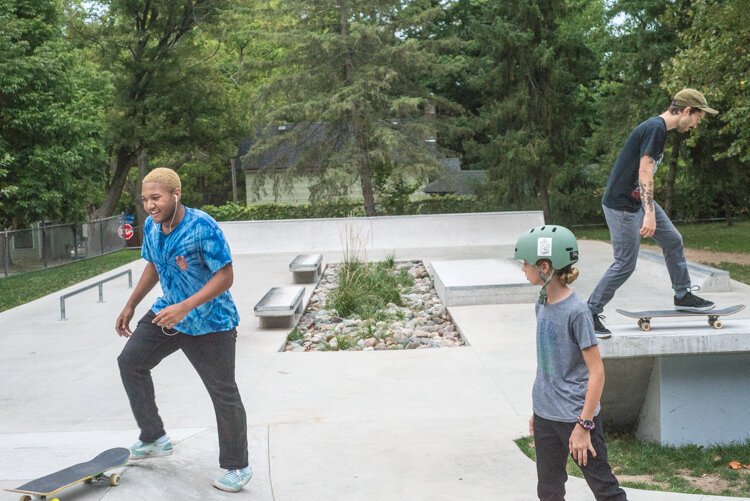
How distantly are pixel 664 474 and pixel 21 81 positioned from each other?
2237cm

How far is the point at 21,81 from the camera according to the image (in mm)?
23422

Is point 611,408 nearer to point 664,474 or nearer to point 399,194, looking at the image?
point 664,474

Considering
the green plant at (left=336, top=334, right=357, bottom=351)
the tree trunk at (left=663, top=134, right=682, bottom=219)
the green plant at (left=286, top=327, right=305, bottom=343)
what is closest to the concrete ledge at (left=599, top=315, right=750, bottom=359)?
the green plant at (left=336, top=334, right=357, bottom=351)

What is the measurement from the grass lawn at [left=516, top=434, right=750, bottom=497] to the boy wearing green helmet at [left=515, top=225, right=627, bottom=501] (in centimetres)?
143

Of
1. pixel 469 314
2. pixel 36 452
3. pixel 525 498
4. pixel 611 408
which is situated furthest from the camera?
pixel 469 314

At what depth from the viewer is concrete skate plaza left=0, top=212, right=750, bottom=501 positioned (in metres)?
4.91

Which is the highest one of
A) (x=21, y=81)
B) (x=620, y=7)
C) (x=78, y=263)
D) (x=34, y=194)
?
(x=620, y=7)

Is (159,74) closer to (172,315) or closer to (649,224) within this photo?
(649,224)

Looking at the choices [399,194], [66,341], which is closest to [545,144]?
[399,194]

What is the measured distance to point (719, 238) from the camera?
26.3m

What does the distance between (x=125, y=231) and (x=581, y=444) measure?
32644mm

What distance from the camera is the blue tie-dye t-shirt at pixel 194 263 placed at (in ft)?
14.6

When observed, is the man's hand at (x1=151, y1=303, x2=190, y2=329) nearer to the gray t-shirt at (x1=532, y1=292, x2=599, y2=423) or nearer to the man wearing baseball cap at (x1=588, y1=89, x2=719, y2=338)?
the gray t-shirt at (x1=532, y1=292, x2=599, y2=423)

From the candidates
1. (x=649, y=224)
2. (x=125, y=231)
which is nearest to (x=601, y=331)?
→ (x=649, y=224)
